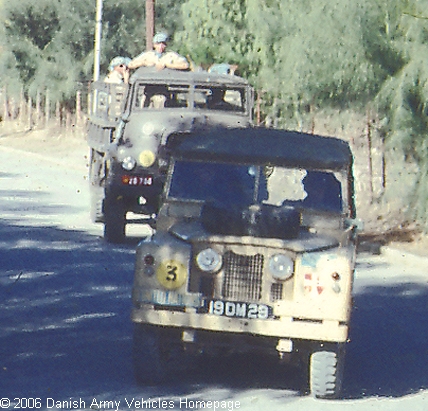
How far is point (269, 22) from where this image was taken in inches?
805

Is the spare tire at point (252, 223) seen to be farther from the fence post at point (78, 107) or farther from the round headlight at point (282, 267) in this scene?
the fence post at point (78, 107)

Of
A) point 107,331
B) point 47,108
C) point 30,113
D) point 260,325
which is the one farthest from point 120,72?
point 30,113

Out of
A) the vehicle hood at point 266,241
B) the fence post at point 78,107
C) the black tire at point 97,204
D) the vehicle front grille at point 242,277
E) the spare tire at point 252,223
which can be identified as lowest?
the fence post at point 78,107

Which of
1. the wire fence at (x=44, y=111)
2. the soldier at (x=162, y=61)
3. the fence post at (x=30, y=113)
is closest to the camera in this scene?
the soldier at (x=162, y=61)

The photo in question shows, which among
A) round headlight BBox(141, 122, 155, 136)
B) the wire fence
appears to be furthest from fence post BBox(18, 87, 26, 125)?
round headlight BBox(141, 122, 155, 136)

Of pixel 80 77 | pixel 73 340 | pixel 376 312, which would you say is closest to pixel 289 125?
pixel 376 312

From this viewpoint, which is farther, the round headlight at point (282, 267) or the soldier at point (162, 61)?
the soldier at point (162, 61)

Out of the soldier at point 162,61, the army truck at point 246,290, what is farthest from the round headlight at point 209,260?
the soldier at point 162,61

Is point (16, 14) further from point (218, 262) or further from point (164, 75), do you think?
point (218, 262)

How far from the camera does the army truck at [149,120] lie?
51.8 feet

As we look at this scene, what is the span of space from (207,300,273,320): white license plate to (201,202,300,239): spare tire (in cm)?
59

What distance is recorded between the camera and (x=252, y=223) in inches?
323

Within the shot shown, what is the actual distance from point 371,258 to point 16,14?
33390 mm

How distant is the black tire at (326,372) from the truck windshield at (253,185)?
1.36m
